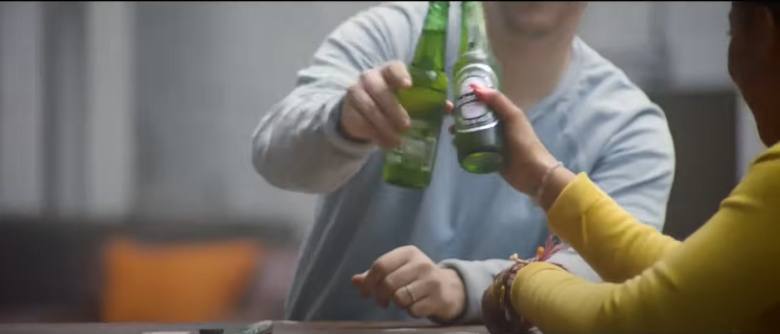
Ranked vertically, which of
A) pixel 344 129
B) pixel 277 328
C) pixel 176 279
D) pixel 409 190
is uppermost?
pixel 344 129

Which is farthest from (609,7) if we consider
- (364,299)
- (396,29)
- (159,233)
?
A: (159,233)

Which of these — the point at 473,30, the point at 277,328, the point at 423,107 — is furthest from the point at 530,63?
the point at 277,328

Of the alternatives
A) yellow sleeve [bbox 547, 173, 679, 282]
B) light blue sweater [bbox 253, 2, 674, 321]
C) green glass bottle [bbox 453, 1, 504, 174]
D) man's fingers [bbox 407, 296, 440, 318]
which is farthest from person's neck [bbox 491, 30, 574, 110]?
yellow sleeve [bbox 547, 173, 679, 282]

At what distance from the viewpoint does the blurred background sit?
5.47ft

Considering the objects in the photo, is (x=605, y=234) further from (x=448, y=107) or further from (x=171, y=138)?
(x=171, y=138)

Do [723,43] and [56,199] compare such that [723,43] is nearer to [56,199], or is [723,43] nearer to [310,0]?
[310,0]

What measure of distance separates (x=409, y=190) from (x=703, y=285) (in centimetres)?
64

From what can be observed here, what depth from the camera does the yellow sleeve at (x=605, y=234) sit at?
102 cm

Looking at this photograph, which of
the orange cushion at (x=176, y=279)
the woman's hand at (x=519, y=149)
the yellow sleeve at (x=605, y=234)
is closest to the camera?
the yellow sleeve at (x=605, y=234)

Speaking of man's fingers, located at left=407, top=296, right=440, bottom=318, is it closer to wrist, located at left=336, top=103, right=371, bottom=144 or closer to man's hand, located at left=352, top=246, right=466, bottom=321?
man's hand, located at left=352, top=246, right=466, bottom=321

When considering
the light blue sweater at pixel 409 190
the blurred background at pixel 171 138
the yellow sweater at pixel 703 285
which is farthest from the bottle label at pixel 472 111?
the blurred background at pixel 171 138

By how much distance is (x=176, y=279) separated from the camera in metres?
1.67

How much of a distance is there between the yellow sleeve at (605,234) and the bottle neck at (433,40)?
409 mm

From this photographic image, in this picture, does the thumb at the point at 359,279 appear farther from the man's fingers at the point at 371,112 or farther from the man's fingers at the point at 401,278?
the man's fingers at the point at 371,112
